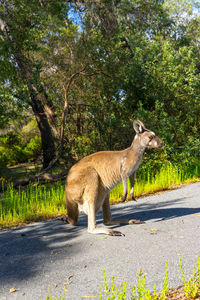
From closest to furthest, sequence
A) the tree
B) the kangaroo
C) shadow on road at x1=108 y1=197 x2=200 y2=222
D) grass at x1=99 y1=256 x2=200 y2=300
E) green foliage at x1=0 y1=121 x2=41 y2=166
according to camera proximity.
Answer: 1. grass at x1=99 y1=256 x2=200 y2=300
2. the kangaroo
3. shadow on road at x1=108 y1=197 x2=200 y2=222
4. the tree
5. green foliage at x1=0 y1=121 x2=41 y2=166

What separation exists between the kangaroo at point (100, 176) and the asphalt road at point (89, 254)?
15.8 inches

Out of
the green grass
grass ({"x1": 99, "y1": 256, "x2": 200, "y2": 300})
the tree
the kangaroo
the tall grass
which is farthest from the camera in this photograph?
the tree

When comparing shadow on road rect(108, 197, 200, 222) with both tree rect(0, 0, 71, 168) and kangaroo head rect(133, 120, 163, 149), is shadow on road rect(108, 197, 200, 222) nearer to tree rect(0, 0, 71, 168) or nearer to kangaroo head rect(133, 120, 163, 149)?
kangaroo head rect(133, 120, 163, 149)

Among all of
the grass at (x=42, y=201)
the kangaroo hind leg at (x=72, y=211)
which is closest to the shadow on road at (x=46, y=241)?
the kangaroo hind leg at (x=72, y=211)

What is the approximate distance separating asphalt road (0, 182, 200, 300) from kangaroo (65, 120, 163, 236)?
0.40m

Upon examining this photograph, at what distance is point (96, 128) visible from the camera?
916cm

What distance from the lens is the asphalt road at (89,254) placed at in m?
2.96

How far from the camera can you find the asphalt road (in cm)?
296

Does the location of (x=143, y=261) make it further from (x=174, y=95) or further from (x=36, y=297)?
(x=174, y=95)

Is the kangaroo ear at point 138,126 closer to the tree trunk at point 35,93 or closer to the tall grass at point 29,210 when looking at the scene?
the tall grass at point 29,210

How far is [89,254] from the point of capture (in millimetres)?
3676

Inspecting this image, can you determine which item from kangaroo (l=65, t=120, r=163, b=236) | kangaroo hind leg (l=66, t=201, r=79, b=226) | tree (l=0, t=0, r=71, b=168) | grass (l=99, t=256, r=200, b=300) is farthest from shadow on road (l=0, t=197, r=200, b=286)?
tree (l=0, t=0, r=71, b=168)

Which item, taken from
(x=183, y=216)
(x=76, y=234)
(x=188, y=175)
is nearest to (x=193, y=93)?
(x=188, y=175)

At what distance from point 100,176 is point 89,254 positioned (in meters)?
1.09
